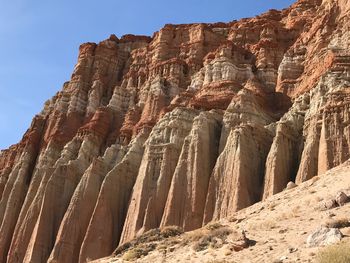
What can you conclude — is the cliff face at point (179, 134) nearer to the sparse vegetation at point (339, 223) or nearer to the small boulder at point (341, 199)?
the small boulder at point (341, 199)

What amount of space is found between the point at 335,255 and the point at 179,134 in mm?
37569

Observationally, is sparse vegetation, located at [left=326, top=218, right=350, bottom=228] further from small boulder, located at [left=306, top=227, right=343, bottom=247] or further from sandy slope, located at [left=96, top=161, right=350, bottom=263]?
small boulder, located at [left=306, top=227, right=343, bottom=247]

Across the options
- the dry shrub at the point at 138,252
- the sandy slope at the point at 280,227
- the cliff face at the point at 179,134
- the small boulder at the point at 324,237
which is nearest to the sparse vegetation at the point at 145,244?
the dry shrub at the point at 138,252

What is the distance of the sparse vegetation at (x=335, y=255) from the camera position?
13.4 meters

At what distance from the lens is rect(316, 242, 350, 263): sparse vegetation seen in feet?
44.0

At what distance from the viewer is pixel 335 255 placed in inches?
534

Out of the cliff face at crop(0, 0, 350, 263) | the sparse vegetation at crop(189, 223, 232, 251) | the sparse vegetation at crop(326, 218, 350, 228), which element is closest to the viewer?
the sparse vegetation at crop(326, 218, 350, 228)

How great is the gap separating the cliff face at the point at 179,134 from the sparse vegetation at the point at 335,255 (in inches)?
925

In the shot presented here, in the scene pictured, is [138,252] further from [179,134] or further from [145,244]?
[179,134]

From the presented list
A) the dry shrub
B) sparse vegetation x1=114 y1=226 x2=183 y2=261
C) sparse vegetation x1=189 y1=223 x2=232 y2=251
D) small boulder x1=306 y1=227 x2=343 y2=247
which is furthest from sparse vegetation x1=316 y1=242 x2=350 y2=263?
the dry shrub

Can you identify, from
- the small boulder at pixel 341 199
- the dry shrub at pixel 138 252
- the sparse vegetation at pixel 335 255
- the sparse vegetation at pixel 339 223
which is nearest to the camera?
the sparse vegetation at pixel 335 255

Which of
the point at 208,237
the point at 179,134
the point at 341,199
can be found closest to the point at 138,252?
the point at 208,237

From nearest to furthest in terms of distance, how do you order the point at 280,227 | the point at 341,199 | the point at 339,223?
1. the point at 339,223
2. the point at 280,227
3. the point at 341,199

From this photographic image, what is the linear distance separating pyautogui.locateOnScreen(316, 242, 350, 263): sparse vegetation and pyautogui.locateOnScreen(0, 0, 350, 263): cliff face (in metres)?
23.5
